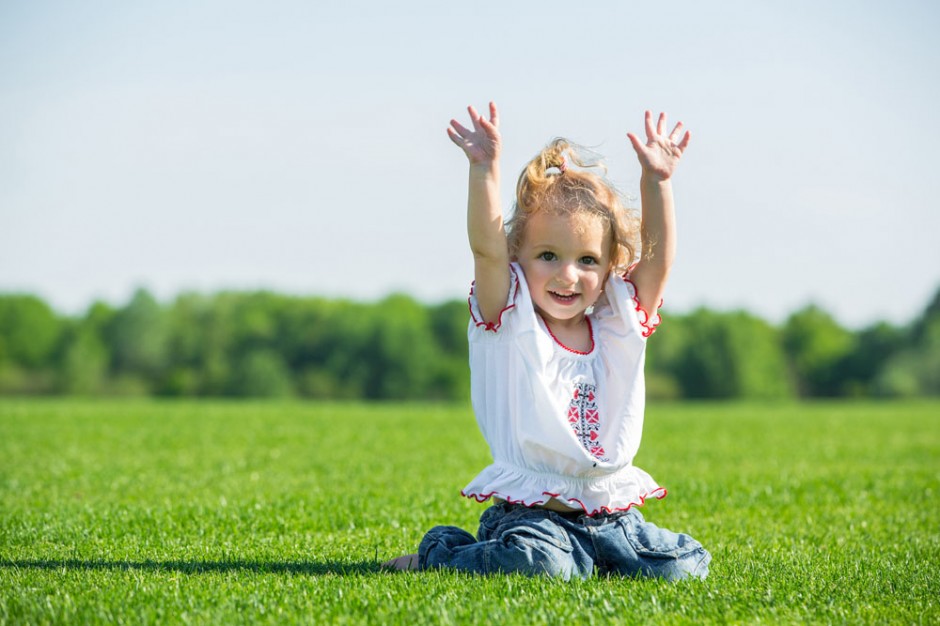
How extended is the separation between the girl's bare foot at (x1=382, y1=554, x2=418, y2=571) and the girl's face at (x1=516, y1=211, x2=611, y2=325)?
4.65 feet

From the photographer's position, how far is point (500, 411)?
4.86m

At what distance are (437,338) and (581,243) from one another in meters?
74.2


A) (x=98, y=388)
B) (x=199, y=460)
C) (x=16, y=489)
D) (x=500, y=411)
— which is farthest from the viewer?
(x=98, y=388)

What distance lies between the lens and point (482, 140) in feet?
15.2

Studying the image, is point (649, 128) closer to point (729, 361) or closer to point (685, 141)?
point (685, 141)

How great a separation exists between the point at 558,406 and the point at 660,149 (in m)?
1.39

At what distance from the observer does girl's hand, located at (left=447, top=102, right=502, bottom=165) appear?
15.1 ft

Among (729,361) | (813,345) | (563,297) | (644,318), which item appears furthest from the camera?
(813,345)

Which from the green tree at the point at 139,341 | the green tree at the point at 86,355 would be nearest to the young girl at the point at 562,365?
the green tree at the point at 86,355

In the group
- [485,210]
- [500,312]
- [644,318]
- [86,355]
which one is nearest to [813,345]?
[86,355]

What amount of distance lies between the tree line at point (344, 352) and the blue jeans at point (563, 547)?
195 feet

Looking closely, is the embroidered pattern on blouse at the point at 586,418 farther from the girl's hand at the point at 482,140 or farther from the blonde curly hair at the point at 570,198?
the girl's hand at the point at 482,140

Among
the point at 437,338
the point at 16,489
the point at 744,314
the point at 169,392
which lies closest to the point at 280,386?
the point at 169,392

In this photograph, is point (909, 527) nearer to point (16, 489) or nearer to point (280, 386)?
point (16, 489)
